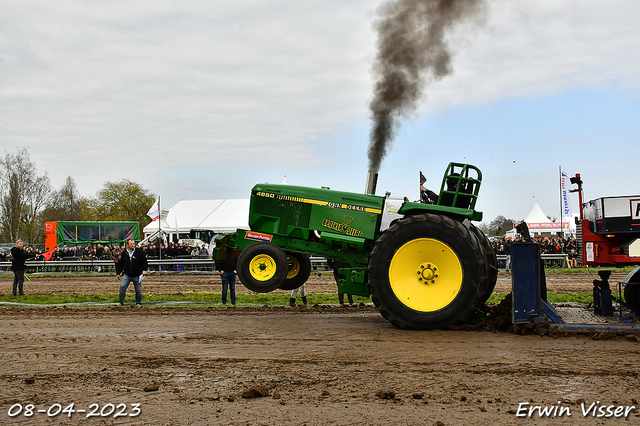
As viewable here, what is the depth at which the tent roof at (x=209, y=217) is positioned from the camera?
122 ft

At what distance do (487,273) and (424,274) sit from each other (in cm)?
83

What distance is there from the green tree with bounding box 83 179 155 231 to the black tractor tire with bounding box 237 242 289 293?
2377 inches

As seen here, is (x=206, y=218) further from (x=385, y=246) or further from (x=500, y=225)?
(x=500, y=225)

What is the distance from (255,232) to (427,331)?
→ 3.49 meters

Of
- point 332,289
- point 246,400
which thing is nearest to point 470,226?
point 246,400

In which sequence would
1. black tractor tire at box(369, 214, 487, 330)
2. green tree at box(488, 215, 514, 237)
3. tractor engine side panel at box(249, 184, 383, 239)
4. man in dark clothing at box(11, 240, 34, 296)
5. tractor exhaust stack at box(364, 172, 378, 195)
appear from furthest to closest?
green tree at box(488, 215, 514, 237), man in dark clothing at box(11, 240, 34, 296), tractor exhaust stack at box(364, 172, 378, 195), tractor engine side panel at box(249, 184, 383, 239), black tractor tire at box(369, 214, 487, 330)

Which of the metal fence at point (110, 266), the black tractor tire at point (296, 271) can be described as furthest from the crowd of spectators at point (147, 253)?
the black tractor tire at point (296, 271)

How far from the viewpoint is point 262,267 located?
905 cm

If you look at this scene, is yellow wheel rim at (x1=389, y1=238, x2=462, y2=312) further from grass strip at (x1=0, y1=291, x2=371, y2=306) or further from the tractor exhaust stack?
grass strip at (x1=0, y1=291, x2=371, y2=306)

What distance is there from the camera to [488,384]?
16.1ft

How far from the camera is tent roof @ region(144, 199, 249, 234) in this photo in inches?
1463

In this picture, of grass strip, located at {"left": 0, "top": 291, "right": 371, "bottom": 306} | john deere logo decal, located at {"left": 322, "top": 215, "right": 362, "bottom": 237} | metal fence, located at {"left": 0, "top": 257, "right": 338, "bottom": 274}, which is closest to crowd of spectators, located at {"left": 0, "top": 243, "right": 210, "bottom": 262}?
metal fence, located at {"left": 0, "top": 257, "right": 338, "bottom": 274}

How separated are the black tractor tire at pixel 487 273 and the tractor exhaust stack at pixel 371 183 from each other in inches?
72.0

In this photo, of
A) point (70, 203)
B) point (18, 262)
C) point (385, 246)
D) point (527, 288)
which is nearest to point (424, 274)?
point (385, 246)
